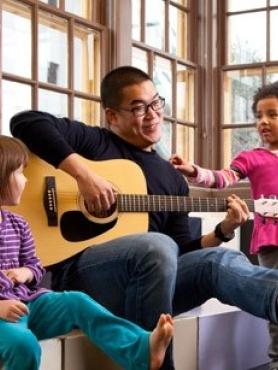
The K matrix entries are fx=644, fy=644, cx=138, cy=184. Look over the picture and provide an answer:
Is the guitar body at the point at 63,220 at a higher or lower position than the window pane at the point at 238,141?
lower

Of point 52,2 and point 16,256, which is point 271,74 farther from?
point 16,256

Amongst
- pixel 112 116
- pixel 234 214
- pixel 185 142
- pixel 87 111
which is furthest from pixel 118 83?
pixel 185 142

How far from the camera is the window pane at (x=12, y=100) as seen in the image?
2.21 m

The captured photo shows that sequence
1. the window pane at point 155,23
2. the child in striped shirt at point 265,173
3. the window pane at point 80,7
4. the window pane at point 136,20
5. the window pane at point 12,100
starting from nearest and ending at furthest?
the child in striped shirt at point 265,173 < the window pane at point 12,100 < the window pane at point 80,7 < the window pane at point 136,20 < the window pane at point 155,23

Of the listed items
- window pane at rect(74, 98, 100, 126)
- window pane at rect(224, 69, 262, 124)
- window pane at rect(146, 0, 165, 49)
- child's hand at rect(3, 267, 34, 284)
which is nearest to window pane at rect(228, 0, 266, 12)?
window pane at rect(224, 69, 262, 124)

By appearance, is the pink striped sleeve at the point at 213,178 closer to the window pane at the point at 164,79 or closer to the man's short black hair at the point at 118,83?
the man's short black hair at the point at 118,83

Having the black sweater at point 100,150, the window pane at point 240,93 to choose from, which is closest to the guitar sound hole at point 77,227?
the black sweater at point 100,150

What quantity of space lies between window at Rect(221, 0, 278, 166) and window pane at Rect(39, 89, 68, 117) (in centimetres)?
115

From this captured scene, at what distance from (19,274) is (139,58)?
1.86 metres

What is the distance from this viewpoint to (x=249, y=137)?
3295 mm

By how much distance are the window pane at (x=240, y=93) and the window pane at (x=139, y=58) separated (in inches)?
22.5

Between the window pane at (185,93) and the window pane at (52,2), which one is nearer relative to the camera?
the window pane at (52,2)

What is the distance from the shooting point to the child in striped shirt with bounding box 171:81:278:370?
1.84m

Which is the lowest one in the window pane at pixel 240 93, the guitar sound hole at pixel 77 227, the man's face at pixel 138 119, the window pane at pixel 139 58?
the guitar sound hole at pixel 77 227
